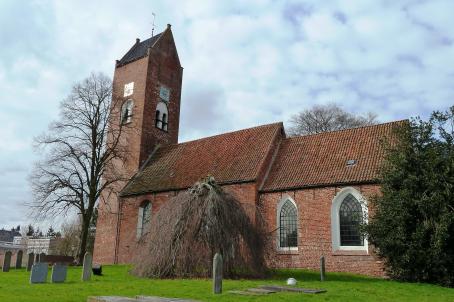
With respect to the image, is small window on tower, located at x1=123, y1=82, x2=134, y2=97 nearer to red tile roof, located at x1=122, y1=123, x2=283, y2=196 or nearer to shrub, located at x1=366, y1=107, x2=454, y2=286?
red tile roof, located at x1=122, y1=123, x2=283, y2=196

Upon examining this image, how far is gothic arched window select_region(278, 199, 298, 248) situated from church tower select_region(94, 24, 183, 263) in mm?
11493

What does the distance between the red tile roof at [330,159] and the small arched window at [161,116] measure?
11.1 metres

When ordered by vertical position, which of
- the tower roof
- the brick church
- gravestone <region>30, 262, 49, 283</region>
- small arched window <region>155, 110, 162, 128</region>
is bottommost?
gravestone <region>30, 262, 49, 283</region>

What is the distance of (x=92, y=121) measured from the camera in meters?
26.6

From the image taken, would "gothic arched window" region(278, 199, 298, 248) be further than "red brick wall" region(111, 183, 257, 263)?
No

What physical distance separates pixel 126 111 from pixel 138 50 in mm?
5409

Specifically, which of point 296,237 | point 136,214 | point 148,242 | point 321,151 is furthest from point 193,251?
point 136,214

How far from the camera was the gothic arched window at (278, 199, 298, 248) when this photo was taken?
2103cm

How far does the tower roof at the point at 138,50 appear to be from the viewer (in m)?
32.4

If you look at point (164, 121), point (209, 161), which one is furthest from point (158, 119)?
point (209, 161)

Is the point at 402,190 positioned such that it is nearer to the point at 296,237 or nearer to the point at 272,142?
the point at 296,237

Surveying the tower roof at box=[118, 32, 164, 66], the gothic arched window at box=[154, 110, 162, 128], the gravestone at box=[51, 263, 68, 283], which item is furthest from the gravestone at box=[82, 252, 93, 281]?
the tower roof at box=[118, 32, 164, 66]

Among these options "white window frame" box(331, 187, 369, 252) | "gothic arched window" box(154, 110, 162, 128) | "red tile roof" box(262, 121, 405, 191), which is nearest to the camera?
"white window frame" box(331, 187, 369, 252)

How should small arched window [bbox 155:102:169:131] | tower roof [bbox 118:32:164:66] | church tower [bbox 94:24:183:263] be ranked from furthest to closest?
tower roof [bbox 118:32:164:66], small arched window [bbox 155:102:169:131], church tower [bbox 94:24:183:263]
